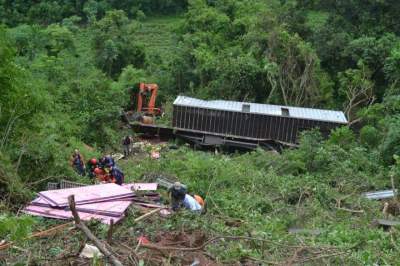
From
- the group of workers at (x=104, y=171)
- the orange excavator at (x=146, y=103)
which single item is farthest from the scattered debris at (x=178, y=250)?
the orange excavator at (x=146, y=103)

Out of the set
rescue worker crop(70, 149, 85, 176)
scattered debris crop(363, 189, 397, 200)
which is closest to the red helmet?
rescue worker crop(70, 149, 85, 176)

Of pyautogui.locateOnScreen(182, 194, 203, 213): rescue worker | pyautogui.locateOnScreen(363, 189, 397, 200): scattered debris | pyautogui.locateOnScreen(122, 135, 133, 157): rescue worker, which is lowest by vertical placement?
pyautogui.locateOnScreen(122, 135, 133, 157): rescue worker

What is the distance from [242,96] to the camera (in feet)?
97.6

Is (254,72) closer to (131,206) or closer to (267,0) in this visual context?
(267,0)

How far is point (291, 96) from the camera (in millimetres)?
29859

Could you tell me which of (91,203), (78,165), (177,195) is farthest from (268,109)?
(91,203)

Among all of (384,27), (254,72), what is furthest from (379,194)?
(384,27)

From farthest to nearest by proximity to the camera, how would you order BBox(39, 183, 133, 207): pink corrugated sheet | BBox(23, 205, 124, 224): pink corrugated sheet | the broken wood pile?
BBox(39, 183, 133, 207): pink corrugated sheet, the broken wood pile, BBox(23, 205, 124, 224): pink corrugated sheet

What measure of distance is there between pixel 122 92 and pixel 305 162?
35.0 ft

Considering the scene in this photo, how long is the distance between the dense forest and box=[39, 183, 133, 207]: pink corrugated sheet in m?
0.94

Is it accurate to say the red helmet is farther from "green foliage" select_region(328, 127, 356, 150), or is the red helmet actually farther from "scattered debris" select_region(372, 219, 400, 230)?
"green foliage" select_region(328, 127, 356, 150)

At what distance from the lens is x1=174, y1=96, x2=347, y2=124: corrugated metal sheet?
25.7m

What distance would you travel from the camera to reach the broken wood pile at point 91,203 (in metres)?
9.95

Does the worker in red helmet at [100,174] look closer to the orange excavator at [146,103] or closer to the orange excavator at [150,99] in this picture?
the orange excavator at [146,103]
